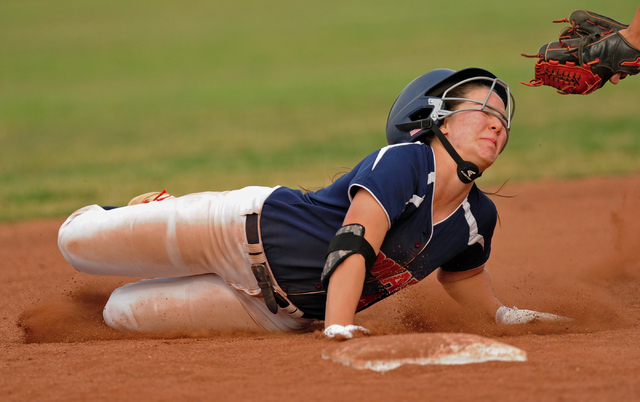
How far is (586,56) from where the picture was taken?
130 inches

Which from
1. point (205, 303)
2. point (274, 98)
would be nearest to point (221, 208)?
point (205, 303)

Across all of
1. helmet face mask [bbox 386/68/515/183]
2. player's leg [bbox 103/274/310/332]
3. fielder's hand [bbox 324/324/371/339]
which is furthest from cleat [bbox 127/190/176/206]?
fielder's hand [bbox 324/324/371/339]

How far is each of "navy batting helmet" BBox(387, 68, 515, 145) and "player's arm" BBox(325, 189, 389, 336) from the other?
59 cm

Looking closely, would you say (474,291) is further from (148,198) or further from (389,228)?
(148,198)

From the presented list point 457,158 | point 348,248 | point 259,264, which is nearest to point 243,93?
point 259,264

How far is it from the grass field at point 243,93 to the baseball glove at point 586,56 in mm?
1388

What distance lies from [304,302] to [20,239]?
3.72 metres

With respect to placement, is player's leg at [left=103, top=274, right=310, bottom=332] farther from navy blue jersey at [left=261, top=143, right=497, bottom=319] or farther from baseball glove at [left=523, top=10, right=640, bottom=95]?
baseball glove at [left=523, top=10, right=640, bottom=95]

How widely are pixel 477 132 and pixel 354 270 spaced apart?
0.90 metres

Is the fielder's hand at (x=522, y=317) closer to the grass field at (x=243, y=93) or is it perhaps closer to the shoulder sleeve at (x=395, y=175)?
the shoulder sleeve at (x=395, y=175)

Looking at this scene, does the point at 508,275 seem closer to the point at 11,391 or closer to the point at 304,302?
the point at 304,302

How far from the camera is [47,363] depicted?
2607 millimetres

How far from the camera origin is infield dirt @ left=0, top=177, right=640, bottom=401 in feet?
6.84

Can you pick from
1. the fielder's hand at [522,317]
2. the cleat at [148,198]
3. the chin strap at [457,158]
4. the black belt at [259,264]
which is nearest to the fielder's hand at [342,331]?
the black belt at [259,264]
